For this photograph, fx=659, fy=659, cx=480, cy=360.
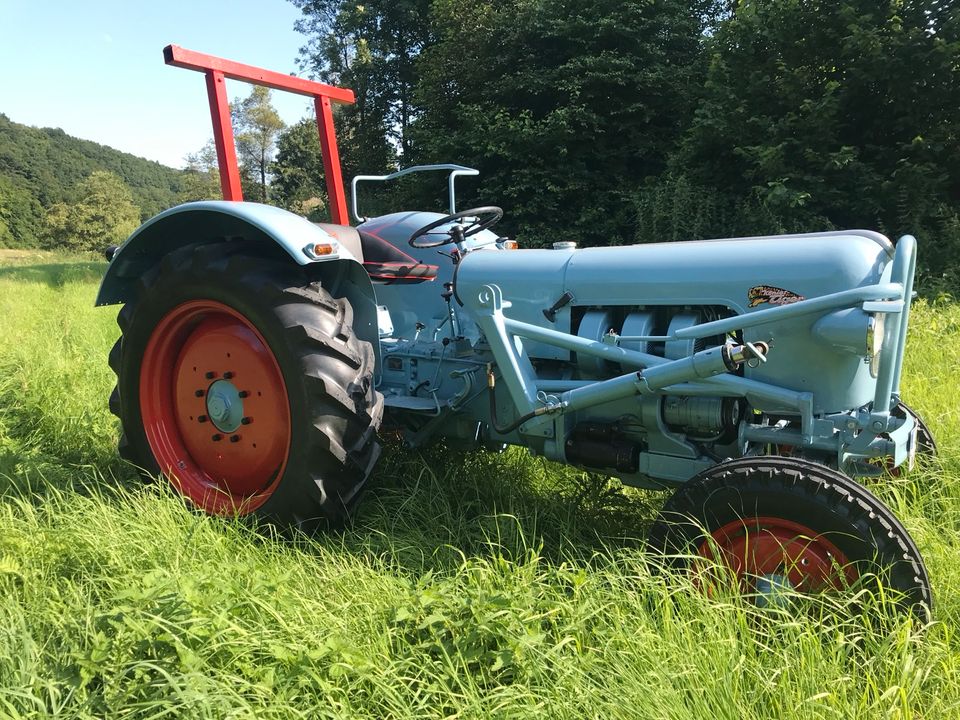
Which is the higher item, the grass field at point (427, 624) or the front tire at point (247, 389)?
the front tire at point (247, 389)

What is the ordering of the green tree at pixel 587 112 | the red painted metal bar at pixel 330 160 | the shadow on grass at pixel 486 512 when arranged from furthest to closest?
the green tree at pixel 587 112
the red painted metal bar at pixel 330 160
the shadow on grass at pixel 486 512

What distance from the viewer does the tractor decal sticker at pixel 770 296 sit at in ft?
6.66

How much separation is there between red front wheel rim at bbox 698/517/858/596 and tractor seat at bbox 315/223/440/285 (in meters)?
1.87

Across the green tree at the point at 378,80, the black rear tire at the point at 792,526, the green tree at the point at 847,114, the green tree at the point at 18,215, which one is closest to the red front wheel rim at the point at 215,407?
the black rear tire at the point at 792,526

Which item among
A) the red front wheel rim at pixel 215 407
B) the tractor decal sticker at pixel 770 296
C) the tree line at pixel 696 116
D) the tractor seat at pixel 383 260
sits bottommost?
the red front wheel rim at pixel 215 407

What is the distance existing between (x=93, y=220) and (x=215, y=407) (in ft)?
184

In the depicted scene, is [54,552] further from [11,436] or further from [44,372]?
[44,372]

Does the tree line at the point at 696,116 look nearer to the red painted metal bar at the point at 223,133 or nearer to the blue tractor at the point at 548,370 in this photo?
the blue tractor at the point at 548,370

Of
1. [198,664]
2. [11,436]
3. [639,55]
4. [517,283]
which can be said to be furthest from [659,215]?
[198,664]

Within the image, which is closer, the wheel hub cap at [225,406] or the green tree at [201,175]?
the wheel hub cap at [225,406]

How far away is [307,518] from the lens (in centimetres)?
237

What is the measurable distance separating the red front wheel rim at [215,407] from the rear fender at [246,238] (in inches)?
14.2

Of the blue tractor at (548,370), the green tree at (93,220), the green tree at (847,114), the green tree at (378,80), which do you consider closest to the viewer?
the blue tractor at (548,370)

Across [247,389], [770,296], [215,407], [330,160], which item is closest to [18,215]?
[330,160]
